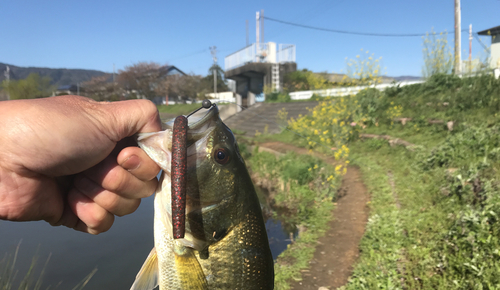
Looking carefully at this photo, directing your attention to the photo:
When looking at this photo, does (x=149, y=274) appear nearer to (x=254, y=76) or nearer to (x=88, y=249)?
(x=88, y=249)

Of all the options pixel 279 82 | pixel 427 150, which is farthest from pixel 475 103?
pixel 279 82

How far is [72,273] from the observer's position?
627cm

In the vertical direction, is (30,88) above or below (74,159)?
above

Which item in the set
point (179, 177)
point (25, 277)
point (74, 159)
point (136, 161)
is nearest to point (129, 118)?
point (136, 161)

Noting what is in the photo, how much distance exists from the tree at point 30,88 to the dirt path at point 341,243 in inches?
889

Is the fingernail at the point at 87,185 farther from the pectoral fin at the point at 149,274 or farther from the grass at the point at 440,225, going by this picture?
the grass at the point at 440,225

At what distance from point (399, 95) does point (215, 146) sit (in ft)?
44.8

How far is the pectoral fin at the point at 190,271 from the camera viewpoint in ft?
4.20

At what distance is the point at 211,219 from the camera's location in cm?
Answer: 124

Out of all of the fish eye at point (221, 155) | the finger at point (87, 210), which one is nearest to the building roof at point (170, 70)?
the finger at point (87, 210)

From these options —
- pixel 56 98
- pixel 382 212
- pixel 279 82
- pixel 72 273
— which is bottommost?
pixel 72 273

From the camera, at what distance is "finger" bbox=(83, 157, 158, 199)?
4.81ft

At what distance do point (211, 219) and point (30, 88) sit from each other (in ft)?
90.5

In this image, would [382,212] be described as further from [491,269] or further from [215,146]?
[215,146]
